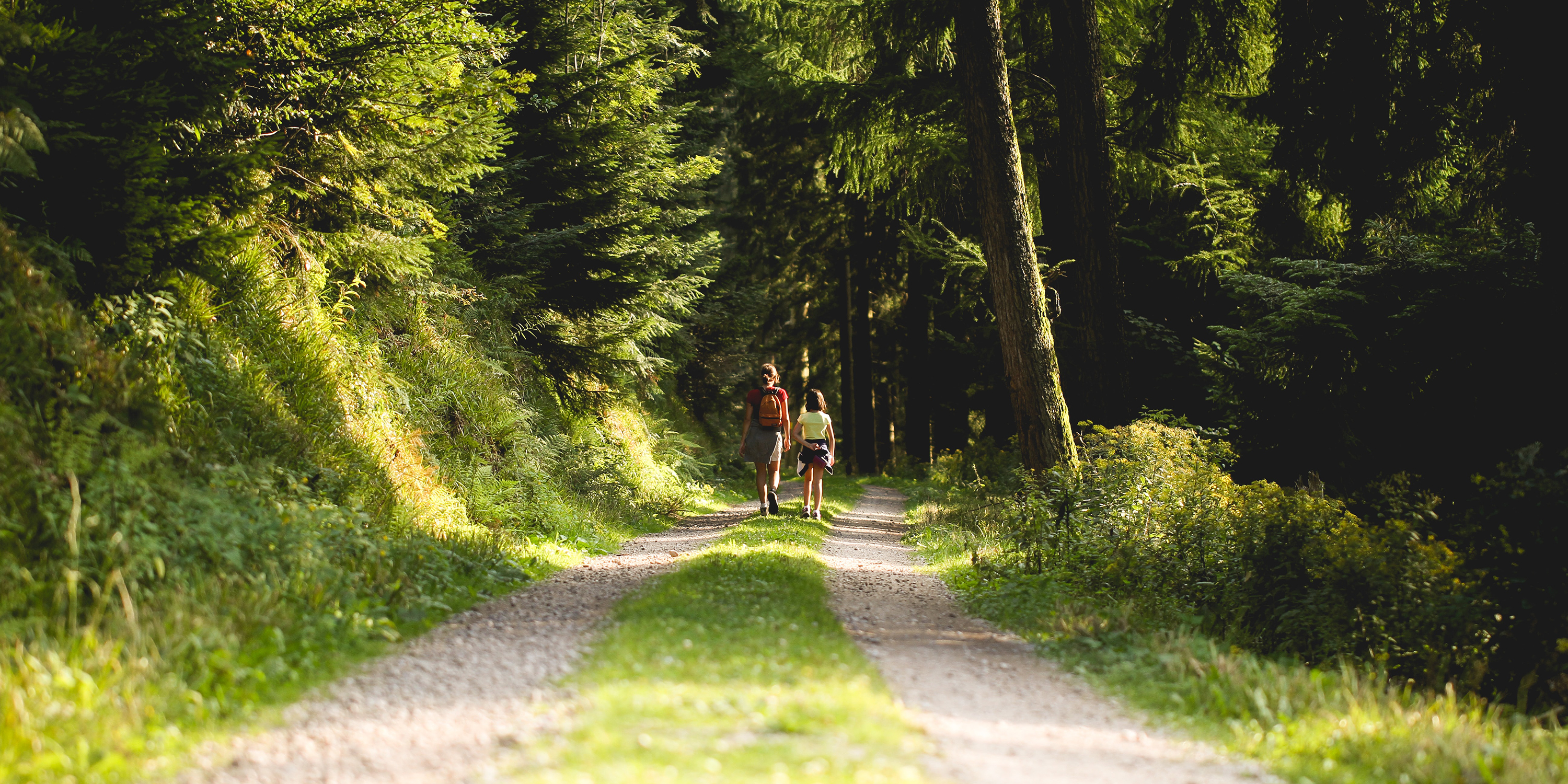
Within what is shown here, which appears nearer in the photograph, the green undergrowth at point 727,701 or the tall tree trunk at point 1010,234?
Result: the green undergrowth at point 727,701

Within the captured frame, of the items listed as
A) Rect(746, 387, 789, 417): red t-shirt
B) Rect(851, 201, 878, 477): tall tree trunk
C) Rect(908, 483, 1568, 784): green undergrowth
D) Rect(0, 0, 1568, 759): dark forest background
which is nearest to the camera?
Rect(908, 483, 1568, 784): green undergrowth

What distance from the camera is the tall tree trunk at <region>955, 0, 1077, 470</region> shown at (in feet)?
34.5

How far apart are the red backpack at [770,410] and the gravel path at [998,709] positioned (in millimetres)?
4512

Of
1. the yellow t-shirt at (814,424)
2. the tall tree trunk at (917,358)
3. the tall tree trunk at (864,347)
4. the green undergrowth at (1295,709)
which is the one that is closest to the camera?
the green undergrowth at (1295,709)

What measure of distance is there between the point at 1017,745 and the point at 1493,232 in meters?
7.86

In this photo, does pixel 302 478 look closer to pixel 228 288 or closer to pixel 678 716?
pixel 228 288

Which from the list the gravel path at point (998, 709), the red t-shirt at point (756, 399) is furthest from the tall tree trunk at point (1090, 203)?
the gravel path at point (998, 709)

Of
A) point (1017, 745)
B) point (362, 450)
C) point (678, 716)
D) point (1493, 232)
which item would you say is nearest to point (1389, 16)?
point (1493, 232)

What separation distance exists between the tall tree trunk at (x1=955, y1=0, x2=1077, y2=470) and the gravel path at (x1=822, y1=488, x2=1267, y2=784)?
3.52 metres

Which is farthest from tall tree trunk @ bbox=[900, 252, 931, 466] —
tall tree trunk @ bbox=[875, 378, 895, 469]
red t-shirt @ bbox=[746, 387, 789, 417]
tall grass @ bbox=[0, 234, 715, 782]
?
tall grass @ bbox=[0, 234, 715, 782]

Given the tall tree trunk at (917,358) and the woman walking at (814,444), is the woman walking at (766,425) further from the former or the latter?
the tall tree trunk at (917,358)

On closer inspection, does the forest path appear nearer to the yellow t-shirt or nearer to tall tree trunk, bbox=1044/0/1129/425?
the yellow t-shirt

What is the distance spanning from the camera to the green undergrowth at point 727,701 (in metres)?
3.32

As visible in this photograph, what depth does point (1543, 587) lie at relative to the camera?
531 centimetres
